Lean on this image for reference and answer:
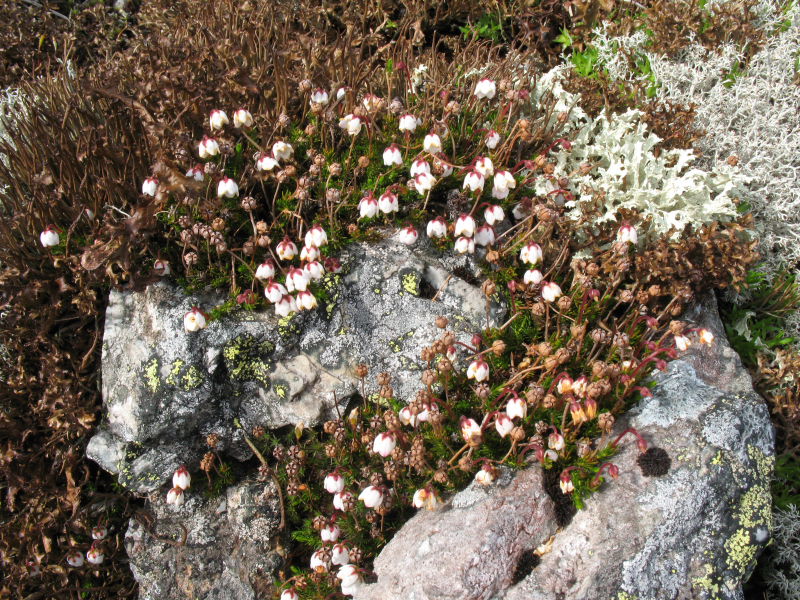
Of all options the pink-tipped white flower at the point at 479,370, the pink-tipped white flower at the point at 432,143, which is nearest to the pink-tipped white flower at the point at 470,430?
the pink-tipped white flower at the point at 479,370

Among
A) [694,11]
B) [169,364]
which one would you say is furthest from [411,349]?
[694,11]

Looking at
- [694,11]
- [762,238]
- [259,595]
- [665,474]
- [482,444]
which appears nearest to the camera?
[665,474]

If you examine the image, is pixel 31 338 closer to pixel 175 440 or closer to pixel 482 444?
pixel 175 440

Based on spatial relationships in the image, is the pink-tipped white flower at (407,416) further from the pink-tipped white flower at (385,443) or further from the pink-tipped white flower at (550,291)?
the pink-tipped white flower at (550,291)

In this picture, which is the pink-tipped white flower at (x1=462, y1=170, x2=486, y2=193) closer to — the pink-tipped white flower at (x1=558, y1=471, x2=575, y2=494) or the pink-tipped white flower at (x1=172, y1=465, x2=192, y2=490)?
the pink-tipped white flower at (x1=558, y1=471, x2=575, y2=494)

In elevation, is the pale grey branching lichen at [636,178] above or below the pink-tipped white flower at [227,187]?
above

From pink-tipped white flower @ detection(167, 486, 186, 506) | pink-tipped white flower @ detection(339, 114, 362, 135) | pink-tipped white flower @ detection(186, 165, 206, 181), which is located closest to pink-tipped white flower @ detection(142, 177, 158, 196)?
pink-tipped white flower @ detection(186, 165, 206, 181)

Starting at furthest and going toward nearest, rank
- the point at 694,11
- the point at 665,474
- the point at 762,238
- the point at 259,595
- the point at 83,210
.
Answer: the point at 694,11
the point at 762,238
the point at 83,210
the point at 259,595
the point at 665,474
